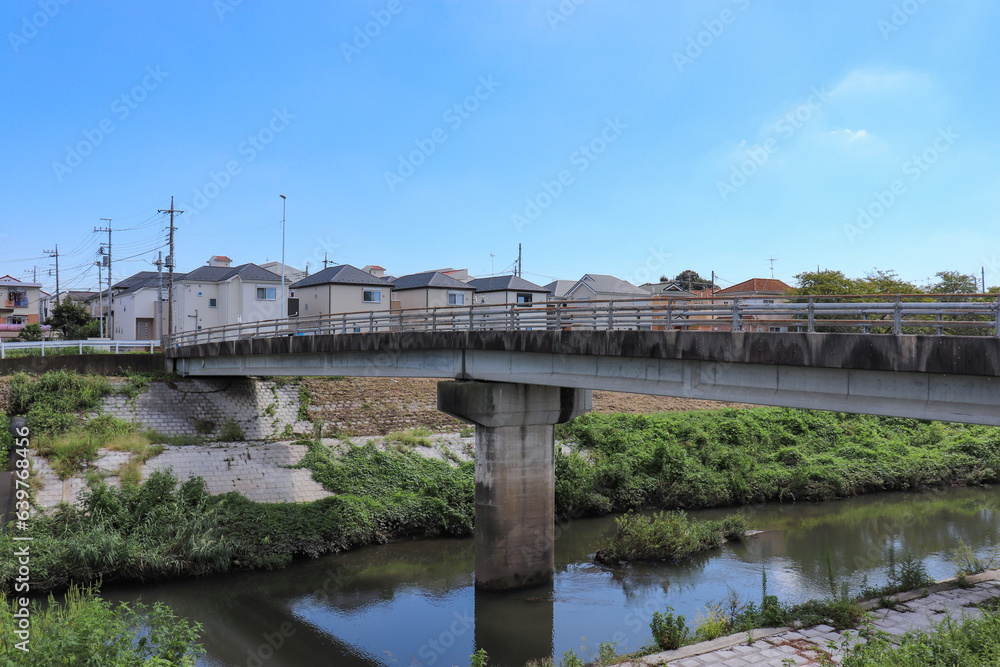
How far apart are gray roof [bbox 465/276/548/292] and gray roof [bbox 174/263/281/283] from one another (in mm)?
14342

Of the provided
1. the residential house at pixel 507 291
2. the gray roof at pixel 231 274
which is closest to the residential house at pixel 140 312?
the gray roof at pixel 231 274

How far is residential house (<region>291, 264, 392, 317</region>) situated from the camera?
149 ft

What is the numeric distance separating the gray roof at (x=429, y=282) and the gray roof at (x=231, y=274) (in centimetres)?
912

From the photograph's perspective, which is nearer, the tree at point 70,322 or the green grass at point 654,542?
the green grass at point 654,542

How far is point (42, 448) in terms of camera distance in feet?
76.3

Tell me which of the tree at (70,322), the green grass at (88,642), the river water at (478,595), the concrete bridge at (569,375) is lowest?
the river water at (478,595)

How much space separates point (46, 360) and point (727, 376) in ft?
92.5

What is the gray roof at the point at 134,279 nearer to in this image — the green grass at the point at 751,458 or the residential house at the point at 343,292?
the residential house at the point at 343,292

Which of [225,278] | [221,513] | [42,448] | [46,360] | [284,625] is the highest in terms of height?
[225,278]

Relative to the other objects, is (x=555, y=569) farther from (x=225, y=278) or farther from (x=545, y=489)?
(x=225, y=278)

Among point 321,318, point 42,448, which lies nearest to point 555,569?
point 321,318

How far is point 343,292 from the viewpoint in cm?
4538

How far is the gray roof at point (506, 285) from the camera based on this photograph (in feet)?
165

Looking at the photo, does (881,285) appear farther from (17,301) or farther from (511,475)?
(17,301)
